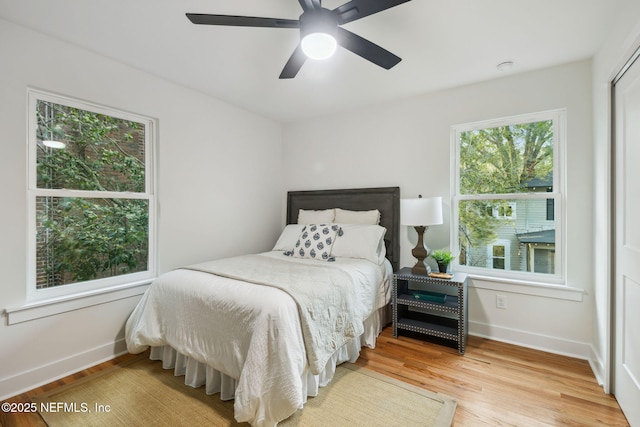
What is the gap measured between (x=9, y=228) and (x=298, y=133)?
3.02 meters

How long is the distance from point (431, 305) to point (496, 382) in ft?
2.32

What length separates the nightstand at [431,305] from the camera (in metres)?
2.51

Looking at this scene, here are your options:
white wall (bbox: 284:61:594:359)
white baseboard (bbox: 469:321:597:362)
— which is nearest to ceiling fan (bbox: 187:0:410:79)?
white wall (bbox: 284:61:594:359)

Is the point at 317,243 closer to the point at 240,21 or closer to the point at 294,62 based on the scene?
the point at 294,62

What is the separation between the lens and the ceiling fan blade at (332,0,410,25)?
141 centimetres

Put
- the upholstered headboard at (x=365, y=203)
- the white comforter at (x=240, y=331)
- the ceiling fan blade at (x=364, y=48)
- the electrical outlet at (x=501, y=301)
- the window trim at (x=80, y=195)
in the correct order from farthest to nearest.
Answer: the upholstered headboard at (x=365, y=203)
the electrical outlet at (x=501, y=301)
the window trim at (x=80, y=195)
the ceiling fan blade at (x=364, y=48)
the white comforter at (x=240, y=331)

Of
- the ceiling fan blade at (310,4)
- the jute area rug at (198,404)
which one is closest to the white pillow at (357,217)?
the jute area rug at (198,404)

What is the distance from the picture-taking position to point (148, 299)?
7.38 ft

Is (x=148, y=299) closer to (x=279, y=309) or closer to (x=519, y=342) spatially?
(x=279, y=309)

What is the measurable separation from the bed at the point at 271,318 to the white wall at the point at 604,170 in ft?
5.16

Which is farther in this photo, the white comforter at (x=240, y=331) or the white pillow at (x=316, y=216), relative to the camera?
the white pillow at (x=316, y=216)

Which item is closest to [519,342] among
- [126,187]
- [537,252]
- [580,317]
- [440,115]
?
[580,317]

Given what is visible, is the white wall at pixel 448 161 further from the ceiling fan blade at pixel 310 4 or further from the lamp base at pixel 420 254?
the ceiling fan blade at pixel 310 4

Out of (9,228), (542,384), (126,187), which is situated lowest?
(542,384)
